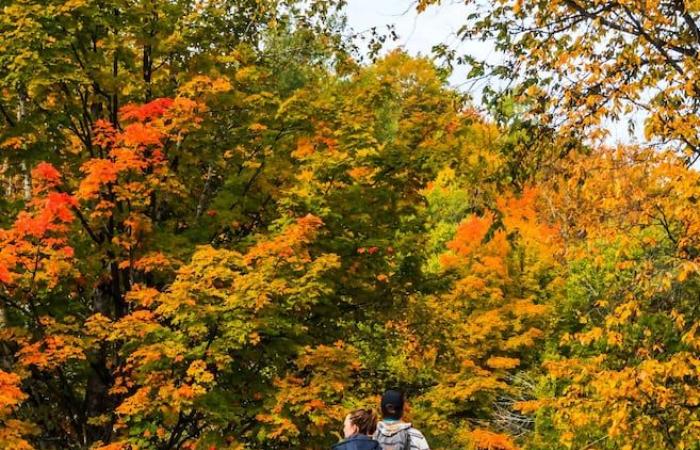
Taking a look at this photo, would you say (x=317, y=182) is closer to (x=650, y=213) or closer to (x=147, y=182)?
(x=147, y=182)

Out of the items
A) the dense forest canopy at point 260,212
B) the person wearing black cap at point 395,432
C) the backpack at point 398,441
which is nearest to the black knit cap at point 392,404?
the person wearing black cap at point 395,432

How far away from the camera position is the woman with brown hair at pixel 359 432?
18.0 ft

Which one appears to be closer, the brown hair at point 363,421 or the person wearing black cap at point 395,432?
the brown hair at point 363,421

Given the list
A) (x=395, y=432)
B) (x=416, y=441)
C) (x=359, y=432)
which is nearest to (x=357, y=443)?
(x=359, y=432)

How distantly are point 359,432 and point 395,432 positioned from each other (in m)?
0.40

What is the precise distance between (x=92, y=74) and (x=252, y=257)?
4166 mm

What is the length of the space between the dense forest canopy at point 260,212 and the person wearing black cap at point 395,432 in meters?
2.23

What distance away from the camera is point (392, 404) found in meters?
5.88

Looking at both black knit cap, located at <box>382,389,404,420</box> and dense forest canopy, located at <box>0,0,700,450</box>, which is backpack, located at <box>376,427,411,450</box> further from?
dense forest canopy, located at <box>0,0,700,450</box>

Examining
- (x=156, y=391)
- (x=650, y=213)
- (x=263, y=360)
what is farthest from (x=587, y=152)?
(x=156, y=391)

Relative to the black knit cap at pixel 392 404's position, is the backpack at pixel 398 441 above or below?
below

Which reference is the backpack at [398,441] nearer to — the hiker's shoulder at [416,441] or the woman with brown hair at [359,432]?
the hiker's shoulder at [416,441]

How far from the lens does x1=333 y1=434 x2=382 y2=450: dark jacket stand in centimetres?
548

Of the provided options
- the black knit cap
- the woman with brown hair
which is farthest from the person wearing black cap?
the woman with brown hair
